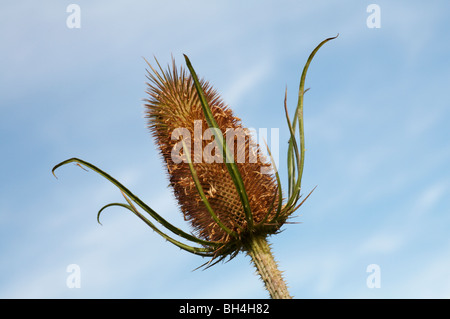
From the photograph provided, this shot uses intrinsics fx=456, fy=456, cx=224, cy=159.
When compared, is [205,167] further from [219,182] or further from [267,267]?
[267,267]

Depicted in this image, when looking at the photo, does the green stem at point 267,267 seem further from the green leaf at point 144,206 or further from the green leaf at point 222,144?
the green leaf at point 222,144

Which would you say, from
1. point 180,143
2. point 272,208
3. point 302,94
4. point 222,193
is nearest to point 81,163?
point 180,143

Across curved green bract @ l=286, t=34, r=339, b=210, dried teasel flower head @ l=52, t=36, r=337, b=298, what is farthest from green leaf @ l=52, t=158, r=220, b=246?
curved green bract @ l=286, t=34, r=339, b=210

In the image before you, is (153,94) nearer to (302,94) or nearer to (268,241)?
(302,94)

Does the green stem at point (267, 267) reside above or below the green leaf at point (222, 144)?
below

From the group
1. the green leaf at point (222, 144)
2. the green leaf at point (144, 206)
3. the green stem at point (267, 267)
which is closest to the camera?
the green leaf at point (222, 144)

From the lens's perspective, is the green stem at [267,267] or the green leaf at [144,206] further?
the green leaf at [144,206]

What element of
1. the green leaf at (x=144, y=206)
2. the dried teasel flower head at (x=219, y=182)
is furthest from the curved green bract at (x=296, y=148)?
the green leaf at (x=144, y=206)

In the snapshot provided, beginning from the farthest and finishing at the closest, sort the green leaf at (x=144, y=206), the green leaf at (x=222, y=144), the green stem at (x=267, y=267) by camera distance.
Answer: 1. the green leaf at (x=144, y=206)
2. the green stem at (x=267, y=267)
3. the green leaf at (x=222, y=144)
